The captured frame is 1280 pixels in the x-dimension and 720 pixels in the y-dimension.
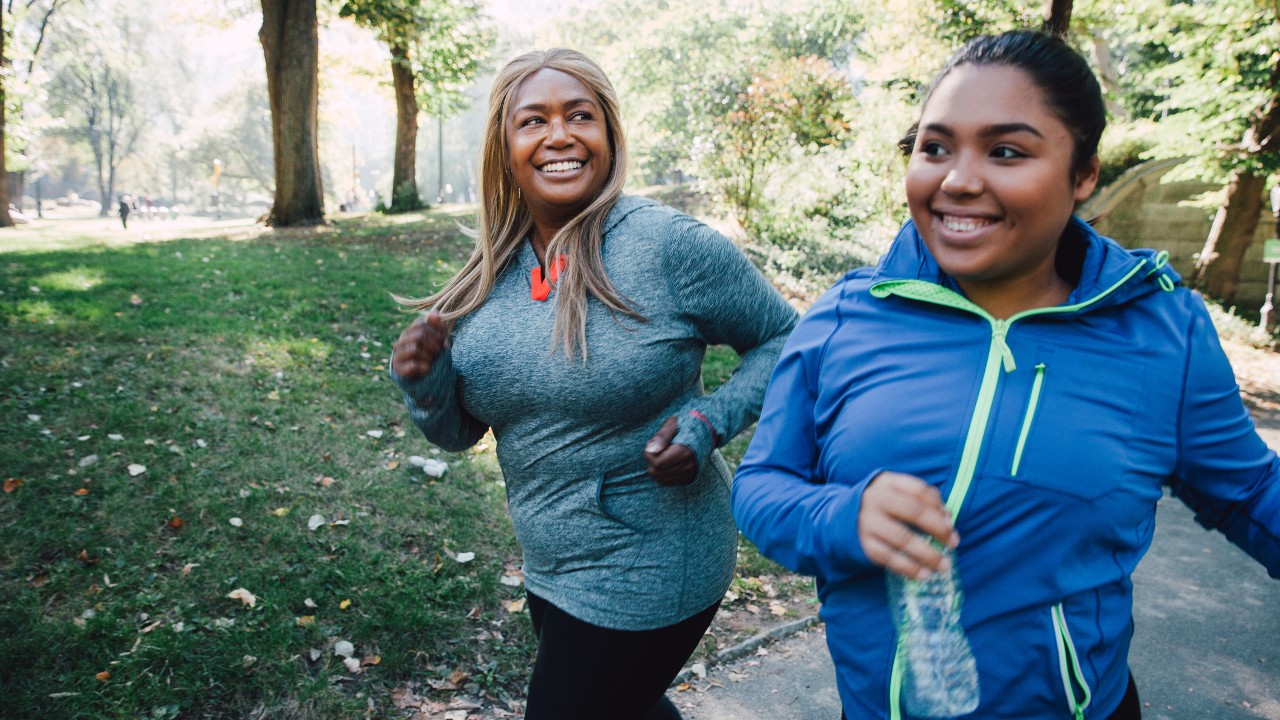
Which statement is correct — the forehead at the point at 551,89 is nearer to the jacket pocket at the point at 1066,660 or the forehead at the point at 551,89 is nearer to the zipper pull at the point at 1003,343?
the zipper pull at the point at 1003,343

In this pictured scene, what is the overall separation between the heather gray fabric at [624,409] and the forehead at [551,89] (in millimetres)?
340

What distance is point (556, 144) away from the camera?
7.07ft

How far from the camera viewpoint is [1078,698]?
4.43ft

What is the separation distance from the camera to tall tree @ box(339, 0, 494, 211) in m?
19.1

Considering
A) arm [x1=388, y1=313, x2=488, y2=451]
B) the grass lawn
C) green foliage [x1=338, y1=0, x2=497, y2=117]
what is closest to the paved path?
the grass lawn

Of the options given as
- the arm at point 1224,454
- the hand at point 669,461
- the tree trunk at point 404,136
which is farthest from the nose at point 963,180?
the tree trunk at point 404,136

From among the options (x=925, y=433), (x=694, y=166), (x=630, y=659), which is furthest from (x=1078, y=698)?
(x=694, y=166)

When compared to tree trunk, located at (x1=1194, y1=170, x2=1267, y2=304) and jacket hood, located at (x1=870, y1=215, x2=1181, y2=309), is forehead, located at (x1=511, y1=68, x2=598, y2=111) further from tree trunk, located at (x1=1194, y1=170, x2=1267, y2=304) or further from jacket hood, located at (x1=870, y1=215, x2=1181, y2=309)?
tree trunk, located at (x1=1194, y1=170, x2=1267, y2=304)

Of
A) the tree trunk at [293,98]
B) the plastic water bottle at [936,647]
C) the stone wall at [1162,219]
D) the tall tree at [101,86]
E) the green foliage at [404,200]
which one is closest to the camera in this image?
the plastic water bottle at [936,647]

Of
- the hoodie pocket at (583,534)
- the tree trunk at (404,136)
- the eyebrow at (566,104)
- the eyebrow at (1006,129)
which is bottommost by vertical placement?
the hoodie pocket at (583,534)

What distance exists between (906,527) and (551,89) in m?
1.50

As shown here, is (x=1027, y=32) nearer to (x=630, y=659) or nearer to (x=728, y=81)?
(x=630, y=659)

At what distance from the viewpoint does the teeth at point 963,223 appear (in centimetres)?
139

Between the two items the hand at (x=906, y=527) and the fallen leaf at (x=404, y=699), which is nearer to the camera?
the hand at (x=906, y=527)
